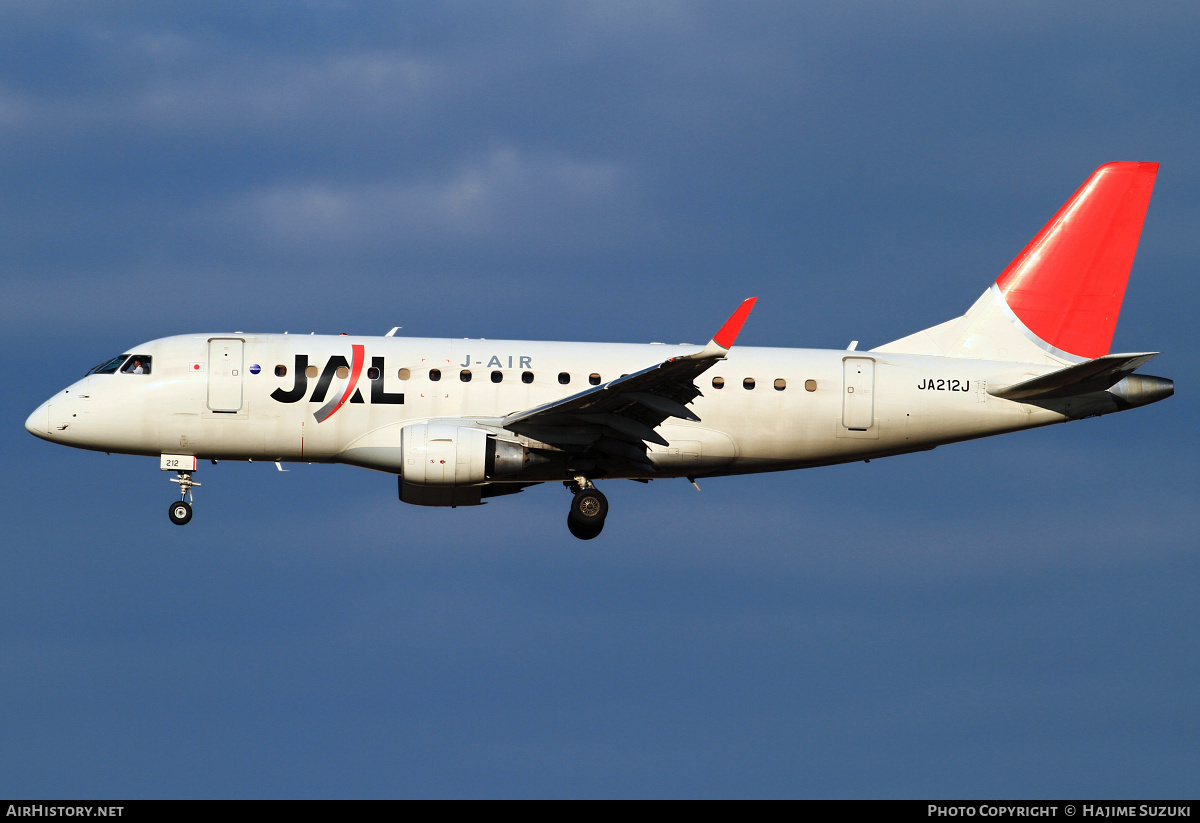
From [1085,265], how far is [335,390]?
1928cm

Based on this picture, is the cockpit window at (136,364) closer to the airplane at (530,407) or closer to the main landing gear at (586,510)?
the airplane at (530,407)

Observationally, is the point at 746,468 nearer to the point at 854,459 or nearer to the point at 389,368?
the point at 854,459

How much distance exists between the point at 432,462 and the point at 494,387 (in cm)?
259

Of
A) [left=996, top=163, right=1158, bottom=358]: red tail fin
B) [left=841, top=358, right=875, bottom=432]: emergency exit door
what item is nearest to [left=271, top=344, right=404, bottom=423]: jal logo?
[left=841, top=358, right=875, bottom=432]: emergency exit door

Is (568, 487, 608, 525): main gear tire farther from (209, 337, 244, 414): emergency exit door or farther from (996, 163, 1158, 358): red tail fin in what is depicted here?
(996, 163, 1158, 358): red tail fin

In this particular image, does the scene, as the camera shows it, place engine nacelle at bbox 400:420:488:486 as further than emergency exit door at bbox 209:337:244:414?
No

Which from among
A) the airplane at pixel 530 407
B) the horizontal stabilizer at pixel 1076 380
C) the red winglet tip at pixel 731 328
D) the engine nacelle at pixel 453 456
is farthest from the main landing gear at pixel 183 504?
the horizontal stabilizer at pixel 1076 380

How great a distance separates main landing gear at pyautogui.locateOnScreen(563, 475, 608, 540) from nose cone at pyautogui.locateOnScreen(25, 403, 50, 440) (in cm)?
1217

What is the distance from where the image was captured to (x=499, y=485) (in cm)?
3397

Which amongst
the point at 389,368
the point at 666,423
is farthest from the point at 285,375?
the point at 666,423

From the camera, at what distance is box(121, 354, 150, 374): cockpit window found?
3253 centimetres

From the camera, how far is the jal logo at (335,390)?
31.8 metres

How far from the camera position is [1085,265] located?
36219 mm

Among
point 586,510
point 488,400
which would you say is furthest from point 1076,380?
point 488,400
